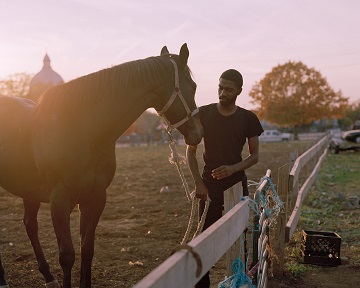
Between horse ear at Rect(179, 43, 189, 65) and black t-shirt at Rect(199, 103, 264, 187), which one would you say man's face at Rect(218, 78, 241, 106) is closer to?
black t-shirt at Rect(199, 103, 264, 187)

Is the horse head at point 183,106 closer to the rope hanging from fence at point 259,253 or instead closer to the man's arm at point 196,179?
the man's arm at point 196,179

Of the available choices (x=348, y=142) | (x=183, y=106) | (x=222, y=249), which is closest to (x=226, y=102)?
(x=183, y=106)

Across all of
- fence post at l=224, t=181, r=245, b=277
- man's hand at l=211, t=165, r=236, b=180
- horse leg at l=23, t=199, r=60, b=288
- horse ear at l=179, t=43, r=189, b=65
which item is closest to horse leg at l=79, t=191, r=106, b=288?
horse leg at l=23, t=199, r=60, b=288

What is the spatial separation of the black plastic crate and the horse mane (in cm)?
326

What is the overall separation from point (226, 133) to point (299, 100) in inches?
2317

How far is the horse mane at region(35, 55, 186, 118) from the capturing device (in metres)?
3.66

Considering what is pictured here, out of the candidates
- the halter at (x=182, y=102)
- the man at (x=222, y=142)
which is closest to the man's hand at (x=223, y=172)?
the man at (x=222, y=142)

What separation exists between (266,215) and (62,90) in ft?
7.37

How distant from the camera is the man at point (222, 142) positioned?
395 cm

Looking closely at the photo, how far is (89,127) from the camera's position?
362 cm

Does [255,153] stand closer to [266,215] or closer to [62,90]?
[266,215]

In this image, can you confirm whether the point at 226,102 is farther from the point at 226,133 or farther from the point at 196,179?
the point at 196,179

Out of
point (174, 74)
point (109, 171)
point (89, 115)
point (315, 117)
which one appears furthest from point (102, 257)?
point (315, 117)

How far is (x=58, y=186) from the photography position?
3559 mm
